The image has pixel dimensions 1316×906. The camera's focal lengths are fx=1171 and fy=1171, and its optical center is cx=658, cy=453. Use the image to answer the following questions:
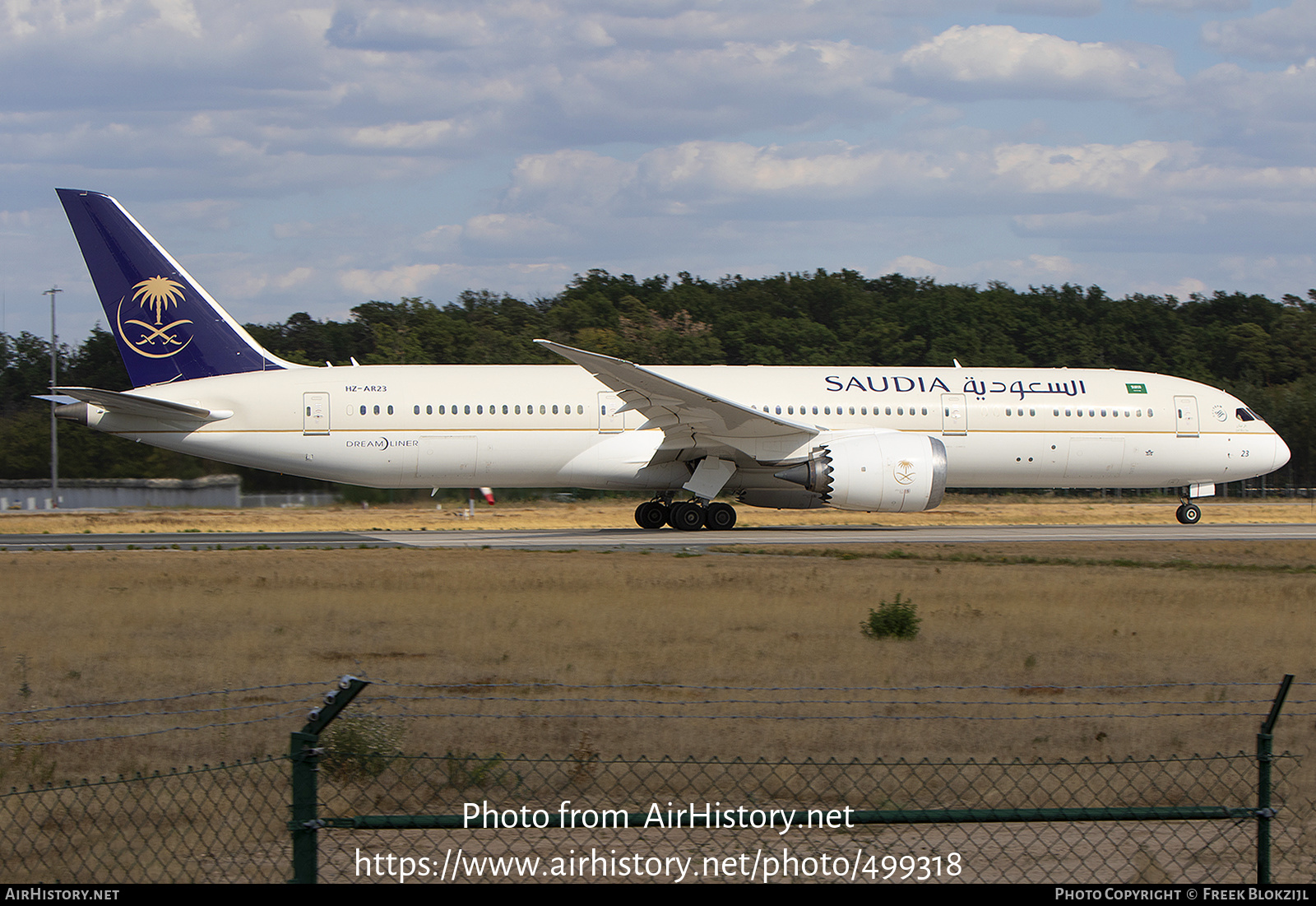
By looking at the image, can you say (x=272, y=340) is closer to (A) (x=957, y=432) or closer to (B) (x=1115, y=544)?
(A) (x=957, y=432)

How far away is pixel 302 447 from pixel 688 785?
18.6 meters

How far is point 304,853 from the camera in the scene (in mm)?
4020

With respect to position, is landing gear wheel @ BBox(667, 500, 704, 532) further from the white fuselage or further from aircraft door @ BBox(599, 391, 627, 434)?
aircraft door @ BBox(599, 391, 627, 434)

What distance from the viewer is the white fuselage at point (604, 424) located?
77.4 ft

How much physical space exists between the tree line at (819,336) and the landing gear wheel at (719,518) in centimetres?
2828

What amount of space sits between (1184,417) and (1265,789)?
24.4 metres

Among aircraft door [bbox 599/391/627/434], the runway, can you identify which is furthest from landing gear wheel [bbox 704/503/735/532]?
aircraft door [bbox 599/391/627/434]

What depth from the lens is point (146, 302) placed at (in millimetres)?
23781

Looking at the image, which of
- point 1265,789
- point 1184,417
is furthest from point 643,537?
point 1265,789

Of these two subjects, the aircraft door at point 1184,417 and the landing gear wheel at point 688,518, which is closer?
the landing gear wheel at point 688,518

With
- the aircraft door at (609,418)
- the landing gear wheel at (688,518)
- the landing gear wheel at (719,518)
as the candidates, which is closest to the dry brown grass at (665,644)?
the landing gear wheel at (688,518)

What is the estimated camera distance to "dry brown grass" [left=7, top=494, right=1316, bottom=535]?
27.8 m

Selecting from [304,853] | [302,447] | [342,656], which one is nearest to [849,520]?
[302,447]

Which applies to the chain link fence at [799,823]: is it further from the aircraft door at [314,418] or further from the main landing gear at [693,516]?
the aircraft door at [314,418]
